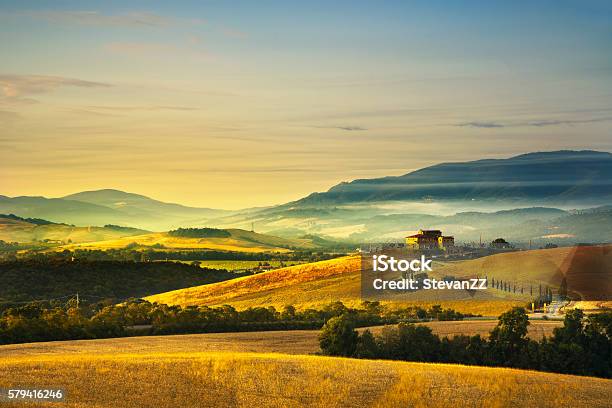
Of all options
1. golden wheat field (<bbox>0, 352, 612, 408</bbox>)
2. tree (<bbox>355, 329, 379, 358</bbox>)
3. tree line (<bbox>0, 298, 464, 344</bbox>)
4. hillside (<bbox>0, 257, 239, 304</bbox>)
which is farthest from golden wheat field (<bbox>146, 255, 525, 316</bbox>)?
golden wheat field (<bbox>0, 352, 612, 408</bbox>)

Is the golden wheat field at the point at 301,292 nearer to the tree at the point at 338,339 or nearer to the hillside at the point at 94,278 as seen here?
the hillside at the point at 94,278

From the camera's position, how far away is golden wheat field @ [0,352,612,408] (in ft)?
126

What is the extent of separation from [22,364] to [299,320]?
50839 mm

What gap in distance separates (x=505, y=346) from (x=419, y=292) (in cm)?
5539

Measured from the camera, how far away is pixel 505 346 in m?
59.2

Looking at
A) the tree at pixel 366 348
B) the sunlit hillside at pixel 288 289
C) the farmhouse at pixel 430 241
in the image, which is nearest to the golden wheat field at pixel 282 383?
the tree at pixel 366 348

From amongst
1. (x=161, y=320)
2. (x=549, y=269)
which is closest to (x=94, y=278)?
(x=161, y=320)

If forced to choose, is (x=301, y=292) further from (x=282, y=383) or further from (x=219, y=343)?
(x=282, y=383)

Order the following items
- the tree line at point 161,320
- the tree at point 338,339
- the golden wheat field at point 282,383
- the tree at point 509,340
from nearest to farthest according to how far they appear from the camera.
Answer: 1. the golden wheat field at point 282,383
2. the tree at point 509,340
3. the tree at point 338,339
4. the tree line at point 161,320

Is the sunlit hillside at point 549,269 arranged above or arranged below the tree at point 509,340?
→ above

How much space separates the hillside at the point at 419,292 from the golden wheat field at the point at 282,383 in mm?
53851

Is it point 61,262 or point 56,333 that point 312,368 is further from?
point 61,262

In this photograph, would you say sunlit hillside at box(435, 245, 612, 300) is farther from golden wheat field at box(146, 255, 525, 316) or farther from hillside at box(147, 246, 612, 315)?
golden wheat field at box(146, 255, 525, 316)

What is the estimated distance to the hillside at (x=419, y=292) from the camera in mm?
110562
